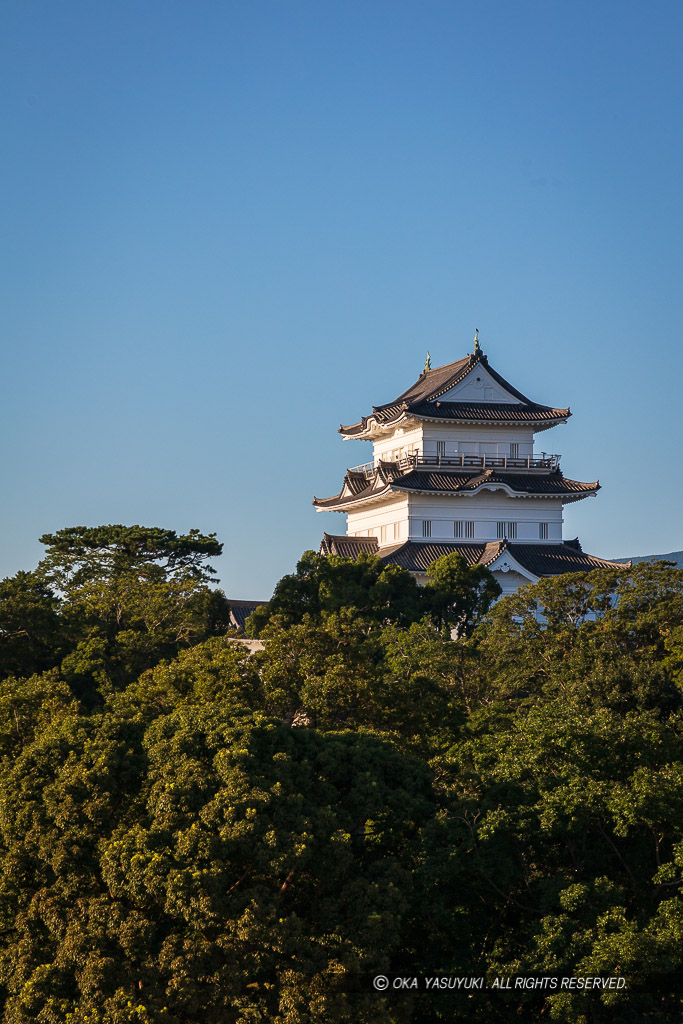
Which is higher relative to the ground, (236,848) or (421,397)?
(421,397)

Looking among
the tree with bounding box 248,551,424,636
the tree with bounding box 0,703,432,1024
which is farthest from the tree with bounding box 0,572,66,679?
the tree with bounding box 0,703,432,1024

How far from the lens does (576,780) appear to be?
19469 mm

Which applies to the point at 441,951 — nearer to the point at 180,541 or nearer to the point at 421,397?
the point at 180,541

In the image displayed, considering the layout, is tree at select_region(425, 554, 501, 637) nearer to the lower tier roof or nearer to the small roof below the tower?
the lower tier roof

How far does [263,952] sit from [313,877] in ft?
4.86

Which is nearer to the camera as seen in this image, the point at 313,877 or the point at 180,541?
the point at 313,877

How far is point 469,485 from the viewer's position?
47.5 m

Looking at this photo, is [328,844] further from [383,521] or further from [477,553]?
Answer: [383,521]

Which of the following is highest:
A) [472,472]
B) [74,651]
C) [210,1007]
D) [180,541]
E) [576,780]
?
[472,472]

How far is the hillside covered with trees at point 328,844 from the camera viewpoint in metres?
16.3

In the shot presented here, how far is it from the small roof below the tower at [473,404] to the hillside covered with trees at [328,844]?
24.5m

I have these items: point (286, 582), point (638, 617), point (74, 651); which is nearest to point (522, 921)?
point (638, 617)

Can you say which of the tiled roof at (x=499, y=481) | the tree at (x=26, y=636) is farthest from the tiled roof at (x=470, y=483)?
the tree at (x=26, y=636)

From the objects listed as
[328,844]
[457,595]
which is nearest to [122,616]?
[457,595]
